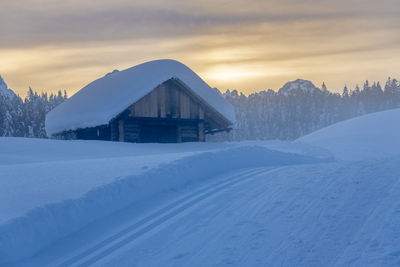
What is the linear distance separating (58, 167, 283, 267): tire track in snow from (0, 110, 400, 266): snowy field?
17mm

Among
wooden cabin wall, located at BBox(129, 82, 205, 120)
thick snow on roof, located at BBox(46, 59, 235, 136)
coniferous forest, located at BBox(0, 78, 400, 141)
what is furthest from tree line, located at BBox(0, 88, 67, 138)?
wooden cabin wall, located at BBox(129, 82, 205, 120)

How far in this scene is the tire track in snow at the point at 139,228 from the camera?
14.5ft

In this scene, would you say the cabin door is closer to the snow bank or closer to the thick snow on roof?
the thick snow on roof

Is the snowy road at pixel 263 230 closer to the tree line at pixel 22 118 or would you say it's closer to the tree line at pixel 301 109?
the tree line at pixel 22 118

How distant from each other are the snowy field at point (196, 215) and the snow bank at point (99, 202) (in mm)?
16

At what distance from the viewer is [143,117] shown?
1864 cm

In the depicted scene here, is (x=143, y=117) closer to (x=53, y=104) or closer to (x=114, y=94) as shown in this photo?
(x=114, y=94)

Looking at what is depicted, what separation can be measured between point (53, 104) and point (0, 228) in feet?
248

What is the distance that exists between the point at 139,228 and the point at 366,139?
22305 mm

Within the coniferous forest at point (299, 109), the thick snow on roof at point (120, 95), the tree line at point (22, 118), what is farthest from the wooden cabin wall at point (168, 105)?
the coniferous forest at point (299, 109)

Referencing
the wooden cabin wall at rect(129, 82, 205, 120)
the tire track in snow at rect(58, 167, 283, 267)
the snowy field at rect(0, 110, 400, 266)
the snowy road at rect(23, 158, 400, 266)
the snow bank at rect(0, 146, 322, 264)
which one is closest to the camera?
the snowy road at rect(23, 158, 400, 266)

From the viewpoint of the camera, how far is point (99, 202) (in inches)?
236

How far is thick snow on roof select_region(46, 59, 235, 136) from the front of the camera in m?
17.7

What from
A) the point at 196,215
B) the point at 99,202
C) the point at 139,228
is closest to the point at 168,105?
the point at 99,202
